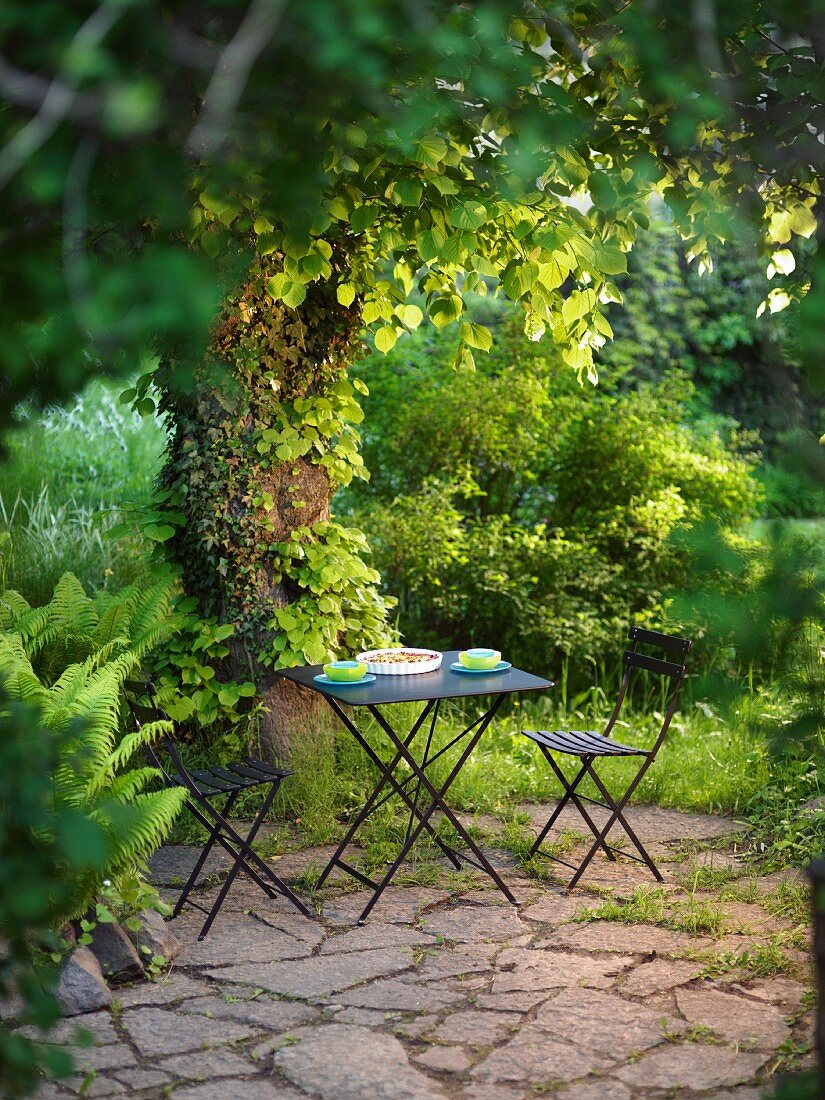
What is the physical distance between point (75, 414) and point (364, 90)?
8.77 meters

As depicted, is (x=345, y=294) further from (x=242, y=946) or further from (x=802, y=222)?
(x=242, y=946)

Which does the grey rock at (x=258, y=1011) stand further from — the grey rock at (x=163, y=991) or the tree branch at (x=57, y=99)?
the tree branch at (x=57, y=99)

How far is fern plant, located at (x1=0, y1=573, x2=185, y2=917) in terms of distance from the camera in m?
4.24

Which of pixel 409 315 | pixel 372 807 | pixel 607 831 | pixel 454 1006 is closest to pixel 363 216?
pixel 409 315

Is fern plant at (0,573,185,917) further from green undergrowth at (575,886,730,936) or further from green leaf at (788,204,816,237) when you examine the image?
green leaf at (788,204,816,237)

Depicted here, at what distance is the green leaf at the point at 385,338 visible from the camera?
5986 millimetres

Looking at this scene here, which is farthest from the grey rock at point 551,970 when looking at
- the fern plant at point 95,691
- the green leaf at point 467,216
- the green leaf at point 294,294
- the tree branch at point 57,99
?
the tree branch at point 57,99

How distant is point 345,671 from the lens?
5105 millimetres

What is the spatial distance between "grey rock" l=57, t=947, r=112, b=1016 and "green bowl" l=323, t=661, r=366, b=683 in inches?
61.2

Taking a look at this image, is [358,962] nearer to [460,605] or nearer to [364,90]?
[364,90]

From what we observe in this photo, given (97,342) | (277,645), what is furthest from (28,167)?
(277,645)

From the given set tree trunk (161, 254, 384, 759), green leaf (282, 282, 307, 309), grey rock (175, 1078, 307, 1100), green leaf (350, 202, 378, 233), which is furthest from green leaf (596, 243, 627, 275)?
grey rock (175, 1078, 307, 1100)

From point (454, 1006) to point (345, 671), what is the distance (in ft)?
4.96

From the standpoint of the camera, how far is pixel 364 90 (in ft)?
8.02
